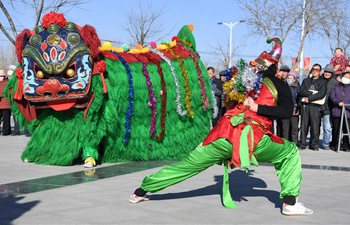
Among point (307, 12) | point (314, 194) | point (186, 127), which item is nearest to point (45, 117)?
point (186, 127)

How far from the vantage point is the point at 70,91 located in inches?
325

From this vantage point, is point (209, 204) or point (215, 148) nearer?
point (215, 148)

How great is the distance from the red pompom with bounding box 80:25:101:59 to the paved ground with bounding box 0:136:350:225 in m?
1.80

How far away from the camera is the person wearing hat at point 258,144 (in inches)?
209

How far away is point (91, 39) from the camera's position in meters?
8.38

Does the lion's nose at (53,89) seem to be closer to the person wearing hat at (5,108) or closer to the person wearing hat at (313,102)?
the person wearing hat at (313,102)

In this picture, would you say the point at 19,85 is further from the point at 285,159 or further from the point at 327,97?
the point at 327,97

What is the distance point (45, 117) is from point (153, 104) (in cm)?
179

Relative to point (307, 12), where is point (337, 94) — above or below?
below

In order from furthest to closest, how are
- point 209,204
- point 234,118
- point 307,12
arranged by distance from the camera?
1. point 307,12
2. point 209,204
3. point 234,118

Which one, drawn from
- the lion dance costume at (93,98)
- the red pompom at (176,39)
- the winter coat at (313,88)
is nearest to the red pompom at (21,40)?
the lion dance costume at (93,98)

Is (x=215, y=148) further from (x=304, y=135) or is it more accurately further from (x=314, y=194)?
(x=304, y=135)

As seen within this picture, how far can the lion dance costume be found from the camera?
830cm

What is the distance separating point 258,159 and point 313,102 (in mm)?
6545
